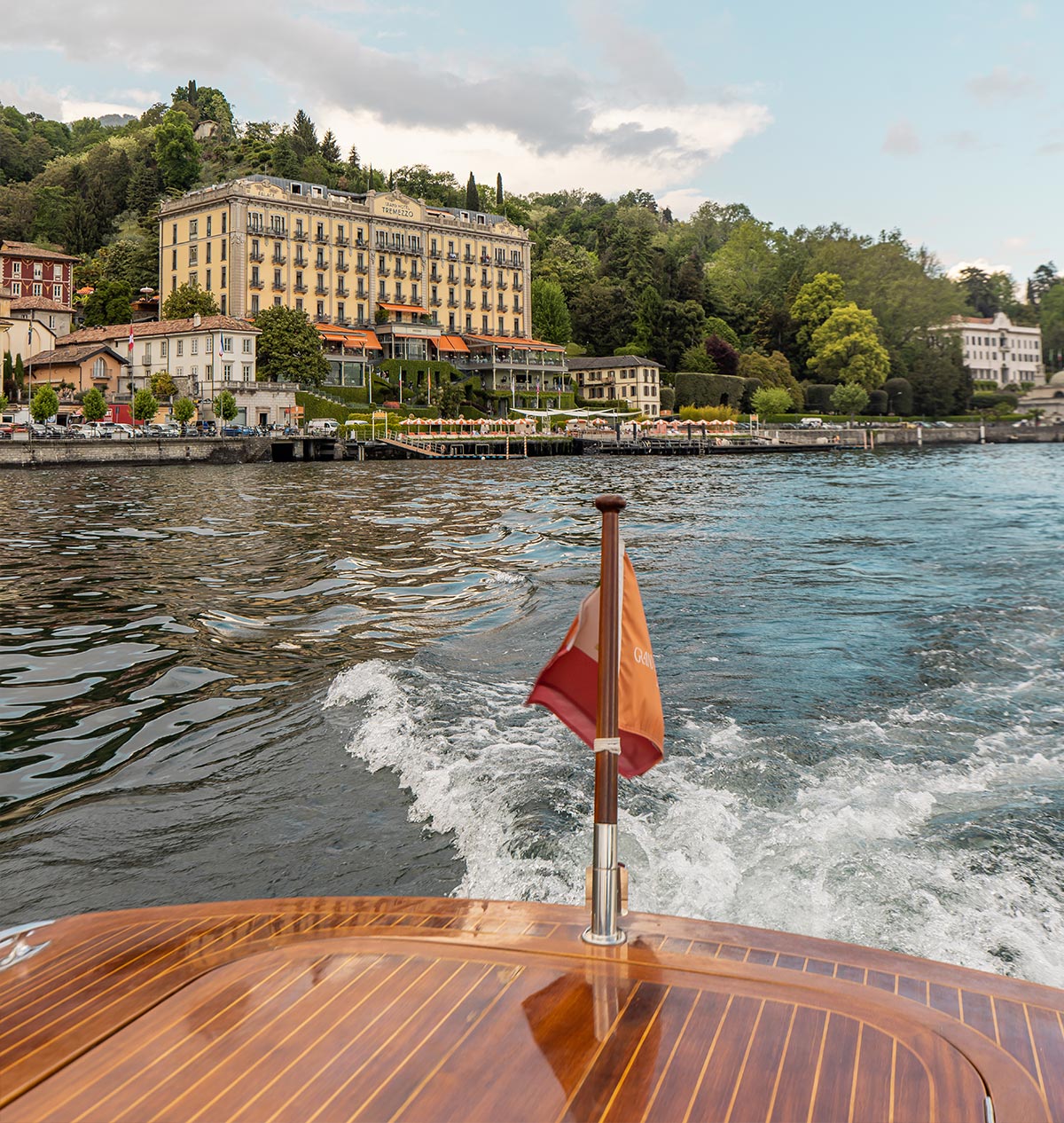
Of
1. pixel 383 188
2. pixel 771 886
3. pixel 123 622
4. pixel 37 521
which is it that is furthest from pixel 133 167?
pixel 771 886

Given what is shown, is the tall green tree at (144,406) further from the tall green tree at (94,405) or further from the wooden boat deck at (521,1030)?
the wooden boat deck at (521,1030)

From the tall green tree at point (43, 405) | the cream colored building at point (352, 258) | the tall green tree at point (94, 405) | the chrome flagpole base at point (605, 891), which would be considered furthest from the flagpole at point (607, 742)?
the cream colored building at point (352, 258)

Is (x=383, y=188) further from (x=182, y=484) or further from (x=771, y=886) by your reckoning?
(x=771, y=886)

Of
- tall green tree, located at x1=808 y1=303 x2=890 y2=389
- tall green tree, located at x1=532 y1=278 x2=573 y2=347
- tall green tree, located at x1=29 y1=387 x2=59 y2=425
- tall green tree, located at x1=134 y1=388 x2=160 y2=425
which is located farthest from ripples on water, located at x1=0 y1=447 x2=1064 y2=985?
tall green tree, located at x1=532 y1=278 x2=573 y2=347

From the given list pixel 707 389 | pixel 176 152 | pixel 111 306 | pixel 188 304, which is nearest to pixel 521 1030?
pixel 188 304

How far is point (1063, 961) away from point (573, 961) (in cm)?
275

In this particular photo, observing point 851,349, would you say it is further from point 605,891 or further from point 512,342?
point 605,891

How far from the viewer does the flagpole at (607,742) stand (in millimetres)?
2732

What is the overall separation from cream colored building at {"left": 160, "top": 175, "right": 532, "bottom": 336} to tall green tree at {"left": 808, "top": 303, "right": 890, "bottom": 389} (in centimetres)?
2941

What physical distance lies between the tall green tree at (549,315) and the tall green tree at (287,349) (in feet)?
110

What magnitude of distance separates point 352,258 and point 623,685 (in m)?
87.7

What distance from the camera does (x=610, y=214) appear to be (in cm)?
13525

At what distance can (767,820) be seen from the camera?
5824mm

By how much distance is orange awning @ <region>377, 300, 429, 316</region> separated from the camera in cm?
8700
